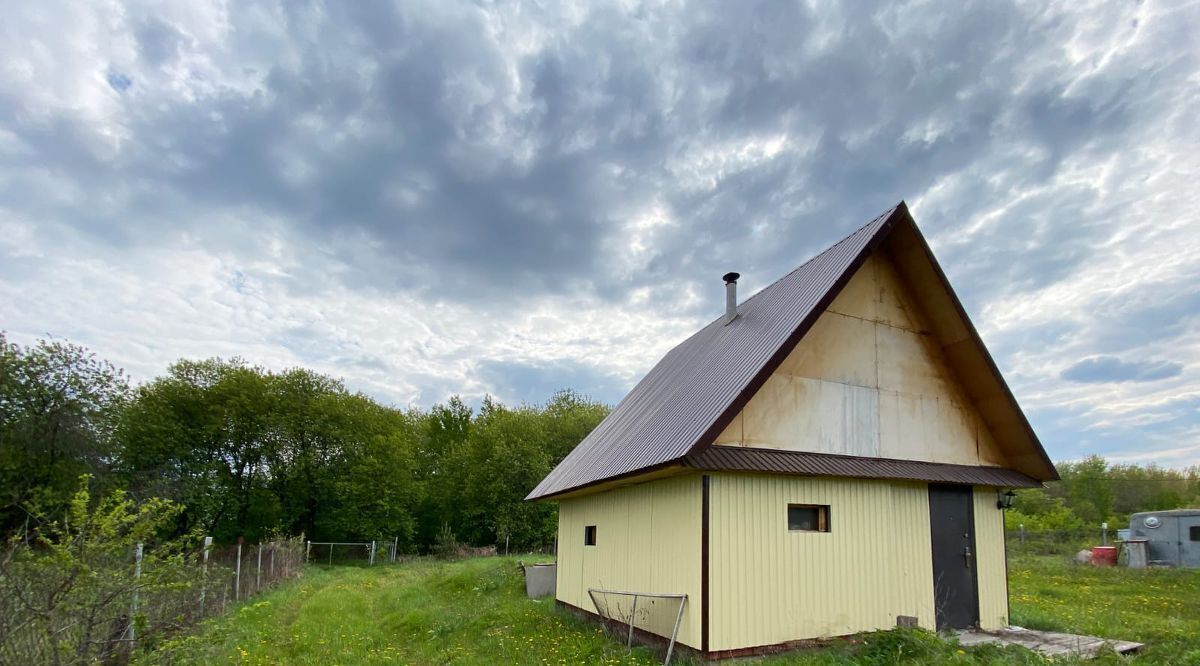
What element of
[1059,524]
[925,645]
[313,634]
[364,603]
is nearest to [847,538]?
[925,645]

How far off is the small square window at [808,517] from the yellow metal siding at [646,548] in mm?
1462

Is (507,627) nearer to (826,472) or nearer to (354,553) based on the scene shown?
(826,472)

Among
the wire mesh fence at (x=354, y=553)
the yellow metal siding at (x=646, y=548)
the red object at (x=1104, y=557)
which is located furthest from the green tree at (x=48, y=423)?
the red object at (x=1104, y=557)

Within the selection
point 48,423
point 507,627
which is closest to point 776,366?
point 507,627

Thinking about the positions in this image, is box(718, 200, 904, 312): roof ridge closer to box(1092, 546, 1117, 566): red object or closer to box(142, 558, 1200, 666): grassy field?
box(142, 558, 1200, 666): grassy field

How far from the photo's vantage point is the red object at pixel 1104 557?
23.0 m

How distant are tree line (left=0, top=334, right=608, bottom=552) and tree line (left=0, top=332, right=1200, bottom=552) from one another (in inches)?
2.4

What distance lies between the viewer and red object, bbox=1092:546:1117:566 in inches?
906

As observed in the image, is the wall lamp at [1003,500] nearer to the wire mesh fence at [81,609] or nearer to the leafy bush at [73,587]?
the wire mesh fence at [81,609]

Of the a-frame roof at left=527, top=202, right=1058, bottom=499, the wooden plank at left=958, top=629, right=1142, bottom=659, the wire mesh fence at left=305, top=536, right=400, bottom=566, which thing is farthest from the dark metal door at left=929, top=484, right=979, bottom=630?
the wire mesh fence at left=305, top=536, right=400, bottom=566

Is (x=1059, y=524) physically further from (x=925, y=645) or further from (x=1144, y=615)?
(x=925, y=645)

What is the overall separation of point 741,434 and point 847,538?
88.3 inches

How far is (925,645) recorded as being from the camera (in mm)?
7812

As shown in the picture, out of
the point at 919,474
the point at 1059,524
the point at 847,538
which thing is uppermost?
the point at 919,474
